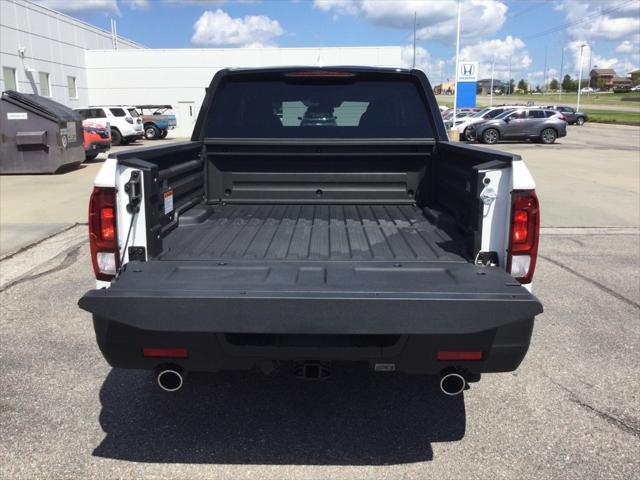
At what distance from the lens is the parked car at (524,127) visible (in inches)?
1112

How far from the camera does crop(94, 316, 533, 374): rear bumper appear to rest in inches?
100

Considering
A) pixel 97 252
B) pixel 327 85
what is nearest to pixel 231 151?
pixel 327 85

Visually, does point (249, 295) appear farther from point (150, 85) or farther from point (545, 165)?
point (150, 85)

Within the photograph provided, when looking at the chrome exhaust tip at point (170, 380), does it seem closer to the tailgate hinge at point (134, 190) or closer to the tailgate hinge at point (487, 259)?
the tailgate hinge at point (134, 190)

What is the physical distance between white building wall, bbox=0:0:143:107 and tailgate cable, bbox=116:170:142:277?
27707 millimetres

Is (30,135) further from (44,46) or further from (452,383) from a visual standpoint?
(44,46)

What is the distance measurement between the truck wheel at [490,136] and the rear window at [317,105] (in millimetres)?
25129

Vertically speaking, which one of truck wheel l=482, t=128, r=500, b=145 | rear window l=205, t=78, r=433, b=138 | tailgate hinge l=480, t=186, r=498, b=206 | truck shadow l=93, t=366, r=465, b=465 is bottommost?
truck shadow l=93, t=366, r=465, b=465

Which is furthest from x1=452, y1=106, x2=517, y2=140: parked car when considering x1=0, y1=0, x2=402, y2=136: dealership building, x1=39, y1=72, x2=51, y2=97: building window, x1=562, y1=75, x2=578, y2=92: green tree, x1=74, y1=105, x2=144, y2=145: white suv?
x1=562, y1=75, x2=578, y2=92: green tree

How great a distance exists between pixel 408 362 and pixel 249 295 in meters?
0.79

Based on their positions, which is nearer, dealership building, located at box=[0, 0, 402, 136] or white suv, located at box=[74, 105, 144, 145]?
white suv, located at box=[74, 105, 144, 145]

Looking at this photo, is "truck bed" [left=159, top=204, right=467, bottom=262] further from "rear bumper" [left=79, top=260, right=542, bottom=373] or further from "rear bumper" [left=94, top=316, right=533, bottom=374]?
"rear bumper" [left=94, top=316, right=533, bottom=374]

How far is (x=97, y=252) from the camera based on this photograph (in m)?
2.89

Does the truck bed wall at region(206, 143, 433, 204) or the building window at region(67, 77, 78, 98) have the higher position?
the building window at region(67, 77, 78, 98)
